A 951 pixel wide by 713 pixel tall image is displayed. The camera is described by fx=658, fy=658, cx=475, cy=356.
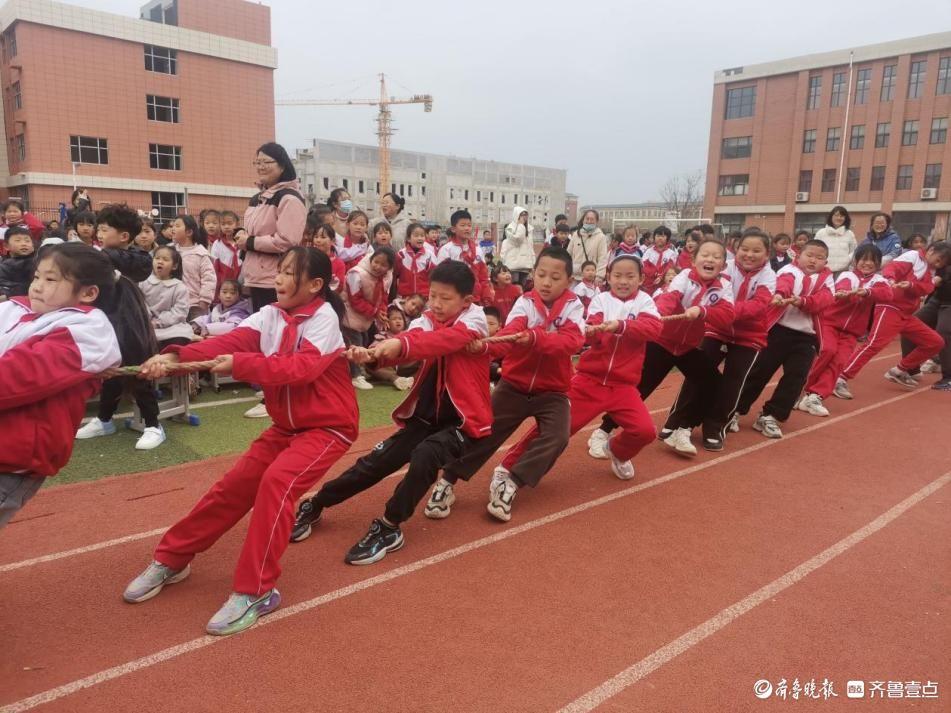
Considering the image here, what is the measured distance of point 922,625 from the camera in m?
3.10

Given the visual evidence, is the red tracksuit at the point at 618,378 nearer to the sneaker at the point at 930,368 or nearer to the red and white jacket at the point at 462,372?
the red and white jacket at the point at 462,372

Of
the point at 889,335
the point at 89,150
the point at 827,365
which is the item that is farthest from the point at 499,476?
the point at 89,150

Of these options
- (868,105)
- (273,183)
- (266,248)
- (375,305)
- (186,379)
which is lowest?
(186,379)

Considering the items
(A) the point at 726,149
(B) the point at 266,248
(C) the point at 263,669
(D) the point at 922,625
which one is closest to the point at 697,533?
(D) the point at 922,625

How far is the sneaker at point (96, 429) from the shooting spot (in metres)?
5.41

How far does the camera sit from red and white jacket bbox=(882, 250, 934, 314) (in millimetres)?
7703

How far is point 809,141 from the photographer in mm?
40250

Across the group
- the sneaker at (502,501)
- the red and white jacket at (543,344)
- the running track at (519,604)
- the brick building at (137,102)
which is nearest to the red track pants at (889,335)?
the running track at (519,604)

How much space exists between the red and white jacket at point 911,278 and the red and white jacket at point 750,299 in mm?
3232

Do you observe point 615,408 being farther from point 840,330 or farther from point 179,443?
point 840,330

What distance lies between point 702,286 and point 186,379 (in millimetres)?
4436

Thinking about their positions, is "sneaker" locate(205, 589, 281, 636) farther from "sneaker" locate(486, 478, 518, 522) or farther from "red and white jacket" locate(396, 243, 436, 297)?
"red and white jacket" locate(396, 243, 436, 297)

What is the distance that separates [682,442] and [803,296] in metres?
1.85

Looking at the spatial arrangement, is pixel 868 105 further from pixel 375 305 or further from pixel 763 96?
pixel 375 305
